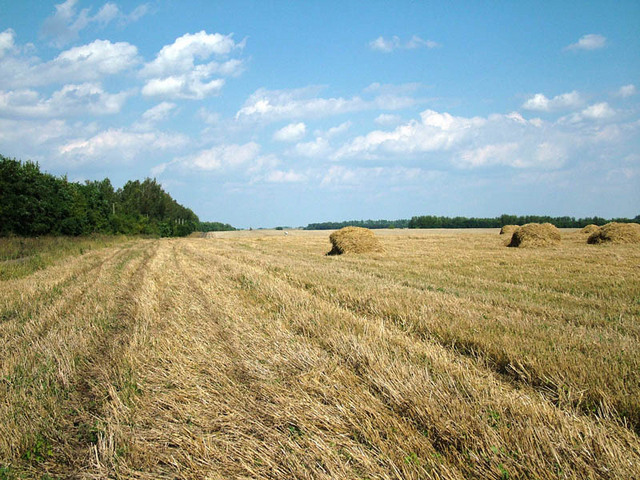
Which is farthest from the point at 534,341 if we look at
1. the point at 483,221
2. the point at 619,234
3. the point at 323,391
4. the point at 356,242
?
the point at 483,221

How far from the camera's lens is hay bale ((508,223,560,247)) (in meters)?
22.3

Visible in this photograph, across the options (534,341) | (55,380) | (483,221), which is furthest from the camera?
(483,221)

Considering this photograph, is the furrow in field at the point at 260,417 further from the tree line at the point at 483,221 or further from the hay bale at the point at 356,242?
the tree line at the point at 483,221

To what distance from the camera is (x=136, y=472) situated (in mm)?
2373

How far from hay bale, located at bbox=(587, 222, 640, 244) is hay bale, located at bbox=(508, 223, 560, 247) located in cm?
289

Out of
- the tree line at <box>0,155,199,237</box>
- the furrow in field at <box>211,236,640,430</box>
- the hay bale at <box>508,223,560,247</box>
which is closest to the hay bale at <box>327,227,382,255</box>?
the hay bale at <box>508,223,560,247</box>

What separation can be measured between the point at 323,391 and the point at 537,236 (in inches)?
930

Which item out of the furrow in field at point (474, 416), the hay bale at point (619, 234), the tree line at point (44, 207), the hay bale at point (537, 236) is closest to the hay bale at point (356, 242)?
the hay bale at point (537, 236)

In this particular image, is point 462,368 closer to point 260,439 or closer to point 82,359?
point 260,439

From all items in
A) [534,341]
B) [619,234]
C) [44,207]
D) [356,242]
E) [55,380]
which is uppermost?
[44,207]

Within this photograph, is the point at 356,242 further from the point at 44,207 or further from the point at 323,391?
the point at 44,207

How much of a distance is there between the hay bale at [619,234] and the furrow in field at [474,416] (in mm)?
24197

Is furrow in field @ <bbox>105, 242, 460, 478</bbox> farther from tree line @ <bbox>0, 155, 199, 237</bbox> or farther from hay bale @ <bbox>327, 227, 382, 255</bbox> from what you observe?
tree line @ <bbox>0, 155, 199, 237</bbox>

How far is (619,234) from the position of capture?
22312mm
